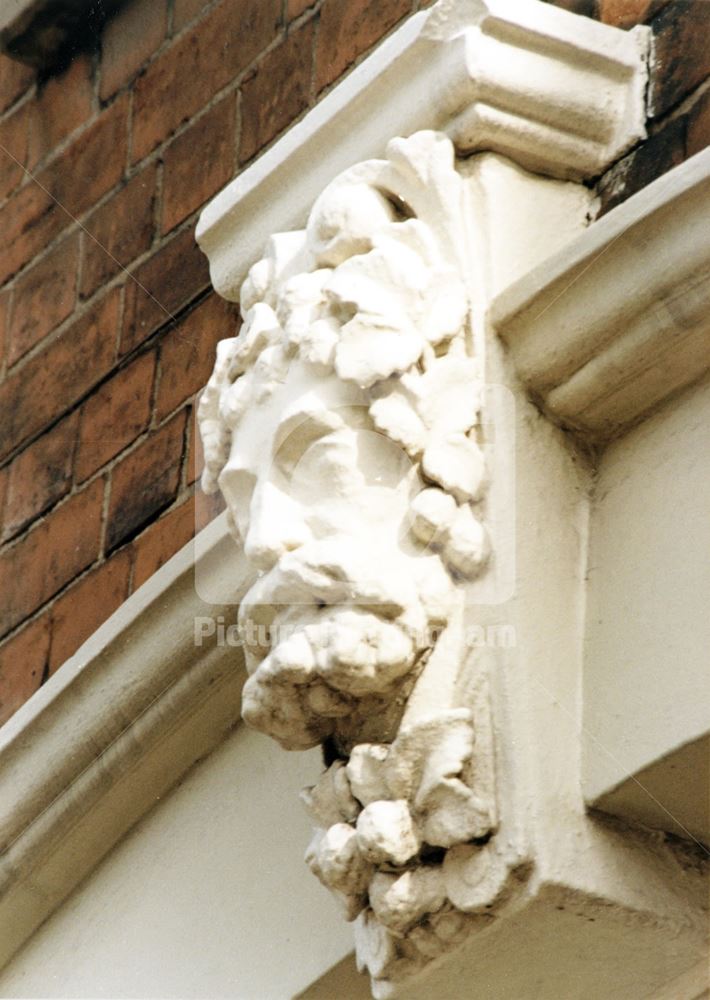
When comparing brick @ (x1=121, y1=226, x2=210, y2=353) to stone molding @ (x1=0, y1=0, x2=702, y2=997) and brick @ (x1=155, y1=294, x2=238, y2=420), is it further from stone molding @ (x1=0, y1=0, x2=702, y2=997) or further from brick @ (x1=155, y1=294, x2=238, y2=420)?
stone molding @ (x1=0, y1=0, x2=702, y2=997)

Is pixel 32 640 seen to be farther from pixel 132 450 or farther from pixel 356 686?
pixel 356 686

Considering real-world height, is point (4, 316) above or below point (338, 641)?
below

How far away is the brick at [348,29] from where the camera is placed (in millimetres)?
2012

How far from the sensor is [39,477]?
7.60 feet

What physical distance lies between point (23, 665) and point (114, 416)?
0.97 ft

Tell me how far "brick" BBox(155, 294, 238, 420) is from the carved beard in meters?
0.61

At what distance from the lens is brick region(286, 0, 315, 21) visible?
2.17 metres

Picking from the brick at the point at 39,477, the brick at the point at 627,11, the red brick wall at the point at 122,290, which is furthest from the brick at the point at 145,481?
the brick at the point at 627,11

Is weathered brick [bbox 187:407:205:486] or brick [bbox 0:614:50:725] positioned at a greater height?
weathered brick [bbox 187:407:205:486]

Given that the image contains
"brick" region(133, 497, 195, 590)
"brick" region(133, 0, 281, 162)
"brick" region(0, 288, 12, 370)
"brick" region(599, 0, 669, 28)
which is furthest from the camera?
"brick" region(0, 288, 12, 370)

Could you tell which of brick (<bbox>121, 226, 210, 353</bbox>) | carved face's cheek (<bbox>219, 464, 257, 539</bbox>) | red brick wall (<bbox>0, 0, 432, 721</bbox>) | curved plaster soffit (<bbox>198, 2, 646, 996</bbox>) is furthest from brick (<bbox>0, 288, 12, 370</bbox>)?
carved face's cheek (<bbox>219, 464, 257, 539</bbox>)

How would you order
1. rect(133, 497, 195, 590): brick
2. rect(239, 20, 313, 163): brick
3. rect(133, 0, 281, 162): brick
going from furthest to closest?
rect(133, 0, 281, 162): brick
rect(239, 20, 313, 163): brick
rect(133, 497, 195, 590): brick

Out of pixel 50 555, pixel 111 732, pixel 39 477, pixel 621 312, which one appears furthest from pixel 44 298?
pixel 621 312

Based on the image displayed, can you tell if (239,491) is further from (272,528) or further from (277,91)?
(277,91)
